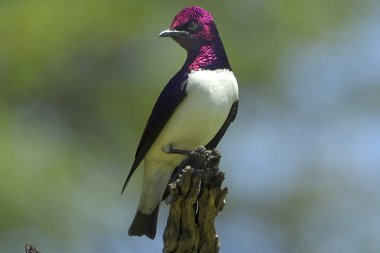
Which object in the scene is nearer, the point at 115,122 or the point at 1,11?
the point at 115,122

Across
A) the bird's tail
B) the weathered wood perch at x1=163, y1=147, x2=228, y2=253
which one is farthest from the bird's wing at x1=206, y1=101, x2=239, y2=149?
the weathered wood perch at x1=163, y1=147, x2=228, y2=253

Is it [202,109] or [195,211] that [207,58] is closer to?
[202,109]

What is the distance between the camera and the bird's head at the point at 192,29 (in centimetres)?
708

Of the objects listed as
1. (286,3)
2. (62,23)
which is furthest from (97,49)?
(286,3)

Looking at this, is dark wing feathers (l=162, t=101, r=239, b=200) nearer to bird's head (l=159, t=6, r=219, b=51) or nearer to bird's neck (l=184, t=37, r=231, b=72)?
Answer: bird's neck (l=184, t=37, r=231, b=72)

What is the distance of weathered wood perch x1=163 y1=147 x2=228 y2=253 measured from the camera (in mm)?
6027

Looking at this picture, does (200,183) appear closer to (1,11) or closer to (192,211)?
(192,211)

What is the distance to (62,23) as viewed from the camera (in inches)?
413

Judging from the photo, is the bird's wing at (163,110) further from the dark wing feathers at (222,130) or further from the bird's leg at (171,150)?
the dark wing feathers at (222,130)

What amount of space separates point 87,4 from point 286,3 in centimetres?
150

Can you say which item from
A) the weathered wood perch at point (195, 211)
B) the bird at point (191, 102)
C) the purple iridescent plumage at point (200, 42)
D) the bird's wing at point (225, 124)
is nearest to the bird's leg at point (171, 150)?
the bird at point (191, 102)

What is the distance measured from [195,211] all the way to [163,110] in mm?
1094

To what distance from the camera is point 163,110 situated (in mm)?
7051

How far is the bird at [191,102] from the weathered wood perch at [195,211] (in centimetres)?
93
